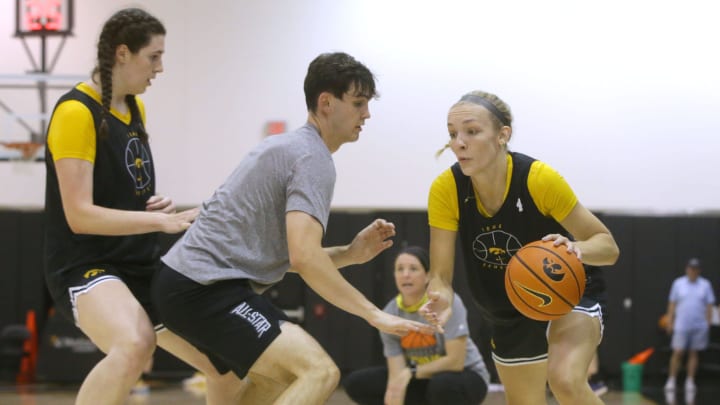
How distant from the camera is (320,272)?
2.91 meters

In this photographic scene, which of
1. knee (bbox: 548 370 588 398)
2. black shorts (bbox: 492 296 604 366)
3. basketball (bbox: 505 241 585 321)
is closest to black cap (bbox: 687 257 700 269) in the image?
black shorts (bbox: 492 296 604 366)

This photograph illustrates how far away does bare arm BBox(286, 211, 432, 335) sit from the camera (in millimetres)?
2875

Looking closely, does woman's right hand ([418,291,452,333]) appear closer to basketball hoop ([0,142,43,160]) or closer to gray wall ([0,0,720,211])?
gray wall ([0,0,720,211])

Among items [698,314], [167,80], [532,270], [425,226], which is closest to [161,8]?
[167,80]

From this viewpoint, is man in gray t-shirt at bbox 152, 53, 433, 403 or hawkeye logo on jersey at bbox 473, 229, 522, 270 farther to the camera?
hawkeye logo on jersey at bbox 473, 229, 522, 270

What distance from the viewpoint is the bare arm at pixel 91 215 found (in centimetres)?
329

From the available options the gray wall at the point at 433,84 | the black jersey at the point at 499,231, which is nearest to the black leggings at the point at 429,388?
the black jersey at the point at 499,231

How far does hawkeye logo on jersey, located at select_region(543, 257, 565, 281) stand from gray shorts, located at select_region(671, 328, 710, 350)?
7.76 meters

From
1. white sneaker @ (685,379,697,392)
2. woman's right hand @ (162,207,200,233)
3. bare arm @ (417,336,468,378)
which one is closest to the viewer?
woman's right hand @ (162,207,200,233)

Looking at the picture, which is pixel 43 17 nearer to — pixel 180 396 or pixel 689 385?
pixel 180 396

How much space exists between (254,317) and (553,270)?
122 centimetres

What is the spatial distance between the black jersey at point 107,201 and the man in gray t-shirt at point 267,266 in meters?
0.50

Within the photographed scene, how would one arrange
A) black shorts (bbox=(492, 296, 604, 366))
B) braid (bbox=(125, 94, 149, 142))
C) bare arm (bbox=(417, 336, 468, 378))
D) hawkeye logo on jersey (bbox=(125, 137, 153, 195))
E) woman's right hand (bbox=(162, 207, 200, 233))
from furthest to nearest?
bare arm (bbox=(417, 336, 468, 378)), black shorts (bbox=(492, 296, 604, 366)), braid (bbox=(125, 94, 149, 142)), hawkeye logo on jersey (bbox=(125, 137, 153, 195)), woman's right hand (bbox=(162, 207, 200, 233))

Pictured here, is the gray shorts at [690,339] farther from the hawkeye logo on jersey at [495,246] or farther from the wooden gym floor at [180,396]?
the hawkeye logo on jersey at [495,246]
